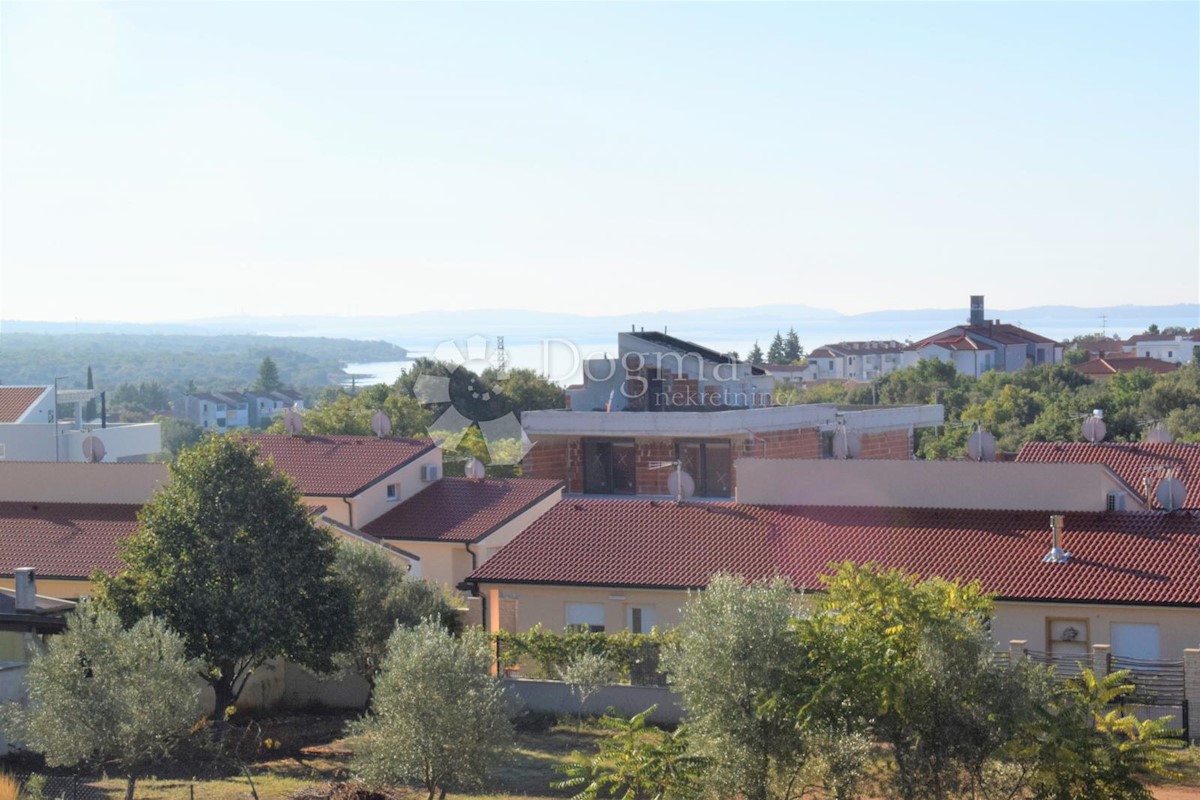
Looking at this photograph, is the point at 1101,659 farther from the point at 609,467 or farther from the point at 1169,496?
the point at 609,467

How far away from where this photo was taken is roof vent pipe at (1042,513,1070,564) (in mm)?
26281

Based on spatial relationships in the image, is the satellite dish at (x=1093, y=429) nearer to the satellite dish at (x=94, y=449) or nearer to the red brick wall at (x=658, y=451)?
the red brick wall at (x=658, y=451)

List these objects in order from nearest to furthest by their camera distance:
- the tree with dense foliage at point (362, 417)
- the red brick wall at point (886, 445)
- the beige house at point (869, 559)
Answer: the beige house at point (869, 559)
the red brick wall at point (886, 445)
the tree with dense foliage at point (362, 417)

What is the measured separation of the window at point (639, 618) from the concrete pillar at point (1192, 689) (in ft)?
31.1

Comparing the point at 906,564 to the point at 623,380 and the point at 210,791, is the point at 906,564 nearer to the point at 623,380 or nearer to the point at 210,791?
the point at 210,791

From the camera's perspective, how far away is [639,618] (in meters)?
28.0

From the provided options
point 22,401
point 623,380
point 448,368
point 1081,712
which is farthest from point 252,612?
point 448,368

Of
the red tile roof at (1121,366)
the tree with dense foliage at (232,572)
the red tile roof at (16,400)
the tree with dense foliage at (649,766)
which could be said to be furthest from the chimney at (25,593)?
the red tile roof at (1121,366)

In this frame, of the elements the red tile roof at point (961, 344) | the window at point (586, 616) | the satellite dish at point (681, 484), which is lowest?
the window at point (586, 616)

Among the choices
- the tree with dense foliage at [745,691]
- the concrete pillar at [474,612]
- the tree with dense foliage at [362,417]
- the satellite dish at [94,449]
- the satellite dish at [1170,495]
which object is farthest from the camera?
the tree with dense foliage at [362,417]

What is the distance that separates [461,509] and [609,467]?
4.48 meters

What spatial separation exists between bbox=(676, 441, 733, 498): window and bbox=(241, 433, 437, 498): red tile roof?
7.77m

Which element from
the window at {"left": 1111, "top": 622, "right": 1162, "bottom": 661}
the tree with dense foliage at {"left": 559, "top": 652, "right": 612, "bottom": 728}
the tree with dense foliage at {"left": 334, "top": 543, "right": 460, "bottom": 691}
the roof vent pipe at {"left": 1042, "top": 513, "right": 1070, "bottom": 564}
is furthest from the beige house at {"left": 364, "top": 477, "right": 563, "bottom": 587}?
the window at {"left": 1111, "top": 622, "right": 1162, "bottom": 661}

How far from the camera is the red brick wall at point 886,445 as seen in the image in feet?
145
